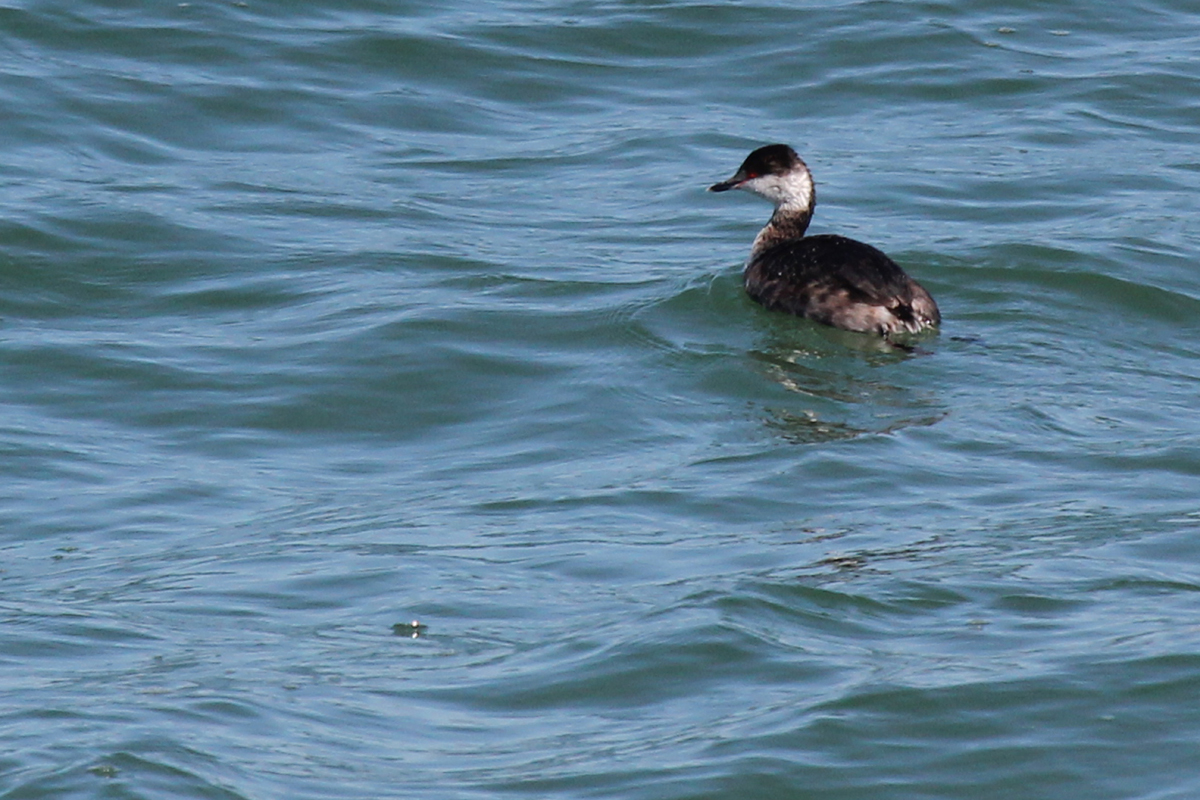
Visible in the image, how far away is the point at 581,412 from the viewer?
9.12 metres

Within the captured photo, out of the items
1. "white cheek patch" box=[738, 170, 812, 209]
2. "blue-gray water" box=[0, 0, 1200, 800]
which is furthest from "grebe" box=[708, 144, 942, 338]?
"white cheek patch" box=[738, 170, 812, 209]

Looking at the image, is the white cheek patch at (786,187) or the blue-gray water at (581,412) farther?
the white cheek patch at (786,187)

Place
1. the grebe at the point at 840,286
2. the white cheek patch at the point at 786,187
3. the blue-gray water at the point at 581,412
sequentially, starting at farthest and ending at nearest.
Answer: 1. the white cheek patch at the point at 786,187
2. the grebe at the point at 840,286
3. the blue-gray water at the point at 581,412

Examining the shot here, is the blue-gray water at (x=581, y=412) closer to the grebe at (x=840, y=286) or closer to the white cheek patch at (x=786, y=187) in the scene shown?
the grebe at (x=840, y=286)

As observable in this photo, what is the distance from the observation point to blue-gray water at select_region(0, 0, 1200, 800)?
5664 mm

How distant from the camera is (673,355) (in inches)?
390

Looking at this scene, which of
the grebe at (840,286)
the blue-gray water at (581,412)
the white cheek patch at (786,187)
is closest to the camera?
the blue-gray water at (581,412)

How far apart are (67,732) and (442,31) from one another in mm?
11677

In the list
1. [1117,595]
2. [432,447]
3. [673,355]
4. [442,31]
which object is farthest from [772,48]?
[1117,595]

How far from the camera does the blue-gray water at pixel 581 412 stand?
566 centimetres

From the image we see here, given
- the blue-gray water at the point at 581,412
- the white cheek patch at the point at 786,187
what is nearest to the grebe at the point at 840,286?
the blue-gray water at the point at 581,412

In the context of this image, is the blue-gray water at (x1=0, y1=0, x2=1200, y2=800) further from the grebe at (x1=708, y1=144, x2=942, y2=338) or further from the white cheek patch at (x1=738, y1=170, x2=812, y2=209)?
the white cheek patch at (x1=738, y1=170, x2=812, y2=209)

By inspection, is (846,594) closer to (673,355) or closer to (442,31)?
(673,355)

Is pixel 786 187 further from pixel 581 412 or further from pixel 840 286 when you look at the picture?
pixel 581 412
